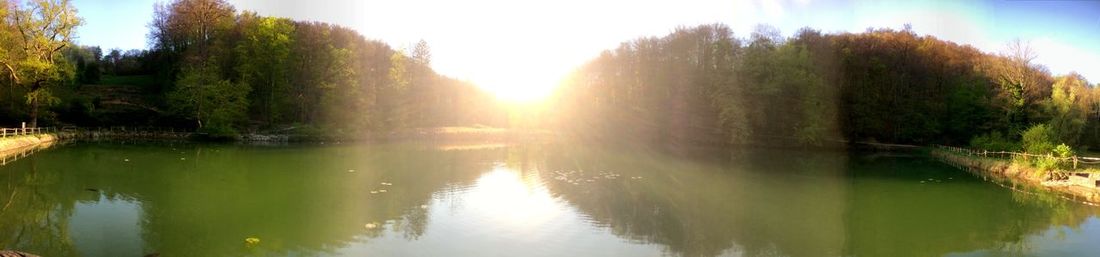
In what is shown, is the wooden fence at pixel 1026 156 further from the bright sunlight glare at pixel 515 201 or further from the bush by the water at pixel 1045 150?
the bright sunlight glare at pixel 515 201

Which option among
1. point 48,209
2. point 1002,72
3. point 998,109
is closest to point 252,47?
point 48,209

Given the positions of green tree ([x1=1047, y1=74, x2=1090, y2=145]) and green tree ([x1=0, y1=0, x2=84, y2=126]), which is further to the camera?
green tree ([x1=1047, y1=74, x2=1090, y2=145])

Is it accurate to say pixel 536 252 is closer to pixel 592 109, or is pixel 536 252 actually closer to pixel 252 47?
pixel 252 47

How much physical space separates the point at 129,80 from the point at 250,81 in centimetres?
2027

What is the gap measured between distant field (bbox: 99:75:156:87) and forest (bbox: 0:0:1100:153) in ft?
0.66

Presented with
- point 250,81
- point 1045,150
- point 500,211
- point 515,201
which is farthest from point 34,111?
point 1045,150

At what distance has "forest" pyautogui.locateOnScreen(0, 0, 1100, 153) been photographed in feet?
153

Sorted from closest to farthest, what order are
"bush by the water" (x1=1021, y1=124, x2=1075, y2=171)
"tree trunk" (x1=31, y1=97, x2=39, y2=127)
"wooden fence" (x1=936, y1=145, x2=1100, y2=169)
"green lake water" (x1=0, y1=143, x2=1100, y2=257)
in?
"green lake water" (x1=0, y1=143, x2=1100, y2=257)
"bush by the water" (x1=1021, y1=124, x2=1075, y2=171)
"wooden fence" (x1=936, y1=145, x2=1100, y2=169)
"tree trunk" (x1=31, y1=97, x2=39, y2=127)

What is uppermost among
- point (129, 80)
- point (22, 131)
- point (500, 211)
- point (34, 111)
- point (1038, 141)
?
point (129, 80)

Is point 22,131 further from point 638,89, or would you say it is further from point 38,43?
point 638,89

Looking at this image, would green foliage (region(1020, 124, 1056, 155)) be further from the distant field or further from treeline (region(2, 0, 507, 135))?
the distant field

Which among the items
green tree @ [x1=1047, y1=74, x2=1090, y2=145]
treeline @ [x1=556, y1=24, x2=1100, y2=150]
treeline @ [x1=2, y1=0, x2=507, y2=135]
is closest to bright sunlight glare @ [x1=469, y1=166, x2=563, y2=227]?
treeline @ [x1=2, y1=0, x2=507, y2=135]

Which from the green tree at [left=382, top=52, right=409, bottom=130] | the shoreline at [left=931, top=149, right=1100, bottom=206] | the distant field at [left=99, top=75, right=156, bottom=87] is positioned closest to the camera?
the shoreline at [left=931, top=149, right=1100, bottom=206]

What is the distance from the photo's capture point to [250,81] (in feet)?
176
